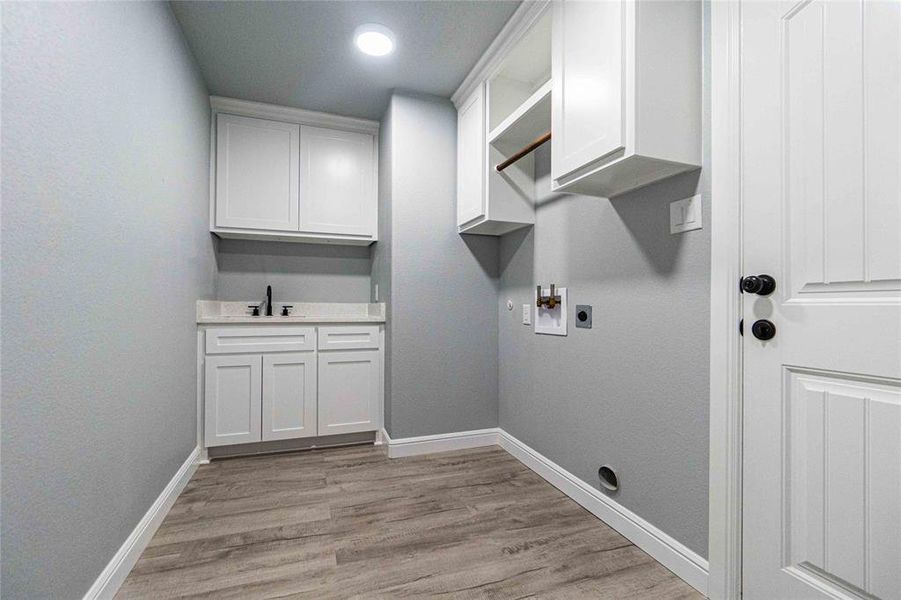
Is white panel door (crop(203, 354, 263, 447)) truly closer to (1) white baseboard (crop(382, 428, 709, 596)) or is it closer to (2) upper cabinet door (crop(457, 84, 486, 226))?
(1) white baseboard (crop(382, 428, 709, 596))

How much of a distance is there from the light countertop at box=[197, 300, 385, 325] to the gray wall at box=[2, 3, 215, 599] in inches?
22.8

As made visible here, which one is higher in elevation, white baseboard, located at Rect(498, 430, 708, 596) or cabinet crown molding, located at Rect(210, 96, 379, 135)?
cabinet crown molding, located at Rect(210, 96, 379, 135)

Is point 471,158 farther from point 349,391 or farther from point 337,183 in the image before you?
point 349,391

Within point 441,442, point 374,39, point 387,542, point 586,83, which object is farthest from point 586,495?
point 374,39

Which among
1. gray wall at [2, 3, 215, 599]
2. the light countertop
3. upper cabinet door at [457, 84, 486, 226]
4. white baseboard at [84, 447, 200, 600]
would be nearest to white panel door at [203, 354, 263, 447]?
the light countertop

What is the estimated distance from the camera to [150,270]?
1688mm

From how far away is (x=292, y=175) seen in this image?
9.51 feet

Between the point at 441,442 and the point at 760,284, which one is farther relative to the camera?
the point at 441,442

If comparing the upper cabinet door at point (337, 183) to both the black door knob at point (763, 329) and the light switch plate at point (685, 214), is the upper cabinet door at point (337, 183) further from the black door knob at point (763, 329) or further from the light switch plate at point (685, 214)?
the black door knob at point (763, 329)

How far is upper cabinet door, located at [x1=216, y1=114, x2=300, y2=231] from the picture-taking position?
108 inches

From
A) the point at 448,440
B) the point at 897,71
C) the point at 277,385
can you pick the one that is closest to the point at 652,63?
the point at 897,71

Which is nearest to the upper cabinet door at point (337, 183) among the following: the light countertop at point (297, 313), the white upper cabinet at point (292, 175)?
the white upper cabinet at point (292, 175)

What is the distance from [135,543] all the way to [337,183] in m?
2.39

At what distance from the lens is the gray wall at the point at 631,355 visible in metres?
1.39
